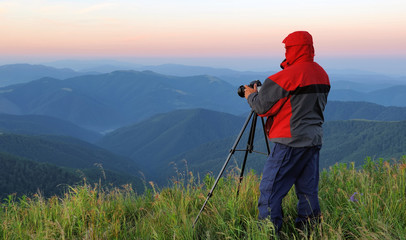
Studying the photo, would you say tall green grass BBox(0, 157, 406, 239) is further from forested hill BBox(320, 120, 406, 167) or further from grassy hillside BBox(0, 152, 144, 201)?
forested hill BBox(320, 120, 406, 167)

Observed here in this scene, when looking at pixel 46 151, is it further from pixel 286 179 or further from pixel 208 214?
pixel 286 179

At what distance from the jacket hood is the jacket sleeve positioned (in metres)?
0.42

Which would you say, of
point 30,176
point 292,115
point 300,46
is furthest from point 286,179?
point 30,176

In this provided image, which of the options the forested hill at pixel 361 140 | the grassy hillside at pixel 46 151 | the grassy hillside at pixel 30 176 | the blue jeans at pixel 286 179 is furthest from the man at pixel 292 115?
the grassy hillside at pixel 46 151

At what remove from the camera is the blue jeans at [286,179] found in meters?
3.14

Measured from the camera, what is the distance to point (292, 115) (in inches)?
A: 122

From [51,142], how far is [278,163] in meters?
182

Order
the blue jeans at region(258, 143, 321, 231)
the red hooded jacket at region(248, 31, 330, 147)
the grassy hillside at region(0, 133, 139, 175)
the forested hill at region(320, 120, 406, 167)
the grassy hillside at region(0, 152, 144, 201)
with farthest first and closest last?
1. the grassy hillside at region(0, 133, 139, 175)
2. the forested hill at region(320, 120, 406, 167)
3. the grassy hillside at region(0, 152, 144, 201)
4. the blue jeans at region(258, 143, 321, 231)
5. the red hooded jacket at region(248, 31, 330, 147)

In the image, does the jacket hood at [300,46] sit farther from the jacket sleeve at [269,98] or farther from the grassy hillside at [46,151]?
the grassy hillside at [46,151]

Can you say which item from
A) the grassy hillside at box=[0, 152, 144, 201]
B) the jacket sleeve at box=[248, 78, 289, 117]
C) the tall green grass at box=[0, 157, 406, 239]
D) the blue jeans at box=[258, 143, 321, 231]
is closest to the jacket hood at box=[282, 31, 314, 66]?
the jacket sleeve at box=[248, 78, 289, 117]

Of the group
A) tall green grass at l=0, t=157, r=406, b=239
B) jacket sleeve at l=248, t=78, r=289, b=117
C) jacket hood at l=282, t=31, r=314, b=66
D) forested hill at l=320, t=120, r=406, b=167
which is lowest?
forested hill at l=320, t=120, r=406, b=167

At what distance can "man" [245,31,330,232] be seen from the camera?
303cm

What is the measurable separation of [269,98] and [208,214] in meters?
1.72

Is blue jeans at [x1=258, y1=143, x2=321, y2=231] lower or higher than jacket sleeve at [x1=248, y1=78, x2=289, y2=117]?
lower
